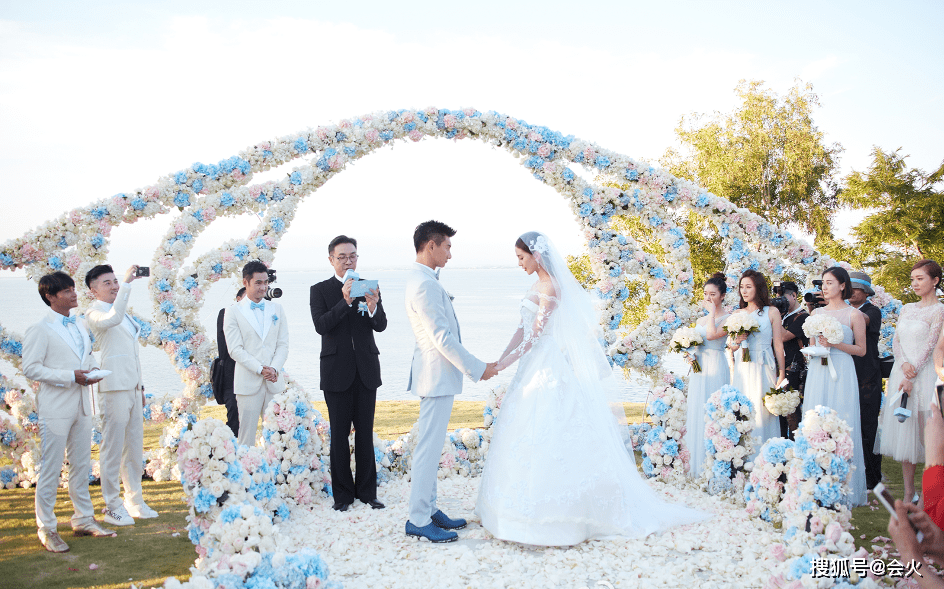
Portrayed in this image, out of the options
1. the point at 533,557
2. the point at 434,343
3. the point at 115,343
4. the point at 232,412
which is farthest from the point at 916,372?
the point at 115,343

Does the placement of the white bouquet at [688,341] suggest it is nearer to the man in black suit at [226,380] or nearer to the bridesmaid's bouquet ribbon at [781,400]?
the bridesmaid's bouquet ribbon at [781,400]

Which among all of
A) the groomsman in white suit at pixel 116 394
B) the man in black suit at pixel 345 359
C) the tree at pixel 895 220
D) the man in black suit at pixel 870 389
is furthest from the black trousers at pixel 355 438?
the tree at pixel 895 220

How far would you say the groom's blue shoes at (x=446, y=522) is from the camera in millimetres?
4398

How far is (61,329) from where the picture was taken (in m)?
4.41

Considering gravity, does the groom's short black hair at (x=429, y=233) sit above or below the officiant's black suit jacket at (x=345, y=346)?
above

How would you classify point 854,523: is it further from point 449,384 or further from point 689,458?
point 449,384

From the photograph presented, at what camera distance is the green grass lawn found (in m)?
3.81

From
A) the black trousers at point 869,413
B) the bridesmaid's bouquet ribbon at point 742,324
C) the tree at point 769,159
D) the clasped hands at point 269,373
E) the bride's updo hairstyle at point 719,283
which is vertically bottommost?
the black trousers at point 869,413

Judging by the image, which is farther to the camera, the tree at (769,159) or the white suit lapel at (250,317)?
the tree at (769,159)

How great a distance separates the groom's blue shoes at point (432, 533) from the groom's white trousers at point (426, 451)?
3 cm

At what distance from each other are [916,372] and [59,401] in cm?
651

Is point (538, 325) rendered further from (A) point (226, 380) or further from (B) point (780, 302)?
(B) point (780, 302)

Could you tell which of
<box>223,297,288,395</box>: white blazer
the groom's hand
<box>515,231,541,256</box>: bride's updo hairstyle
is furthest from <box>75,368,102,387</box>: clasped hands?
<box>515,231,541,256</box>: bride's updo hairstyle

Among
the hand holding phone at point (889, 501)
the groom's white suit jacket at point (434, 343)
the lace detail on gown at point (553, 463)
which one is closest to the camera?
the hand holding phone at point (889, 501)
